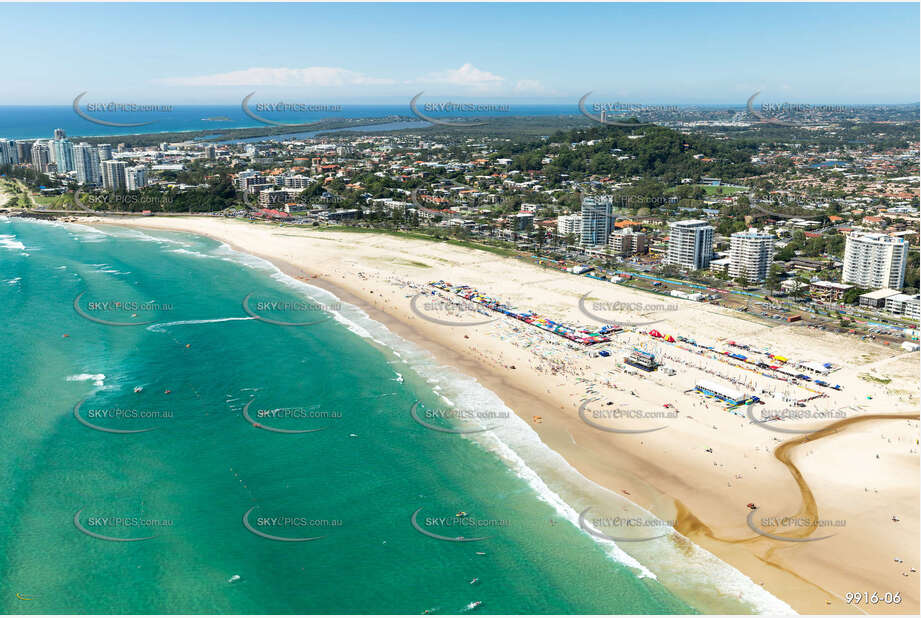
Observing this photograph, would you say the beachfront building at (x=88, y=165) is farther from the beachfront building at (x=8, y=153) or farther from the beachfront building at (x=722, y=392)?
the beachfront building at (x=722, y=392)

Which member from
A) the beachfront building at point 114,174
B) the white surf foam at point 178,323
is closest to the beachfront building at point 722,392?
the white surf foam at point 178,323

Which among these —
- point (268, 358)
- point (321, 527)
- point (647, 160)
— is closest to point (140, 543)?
point (321, 527)

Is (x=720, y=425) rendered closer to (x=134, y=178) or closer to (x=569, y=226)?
(x=569, y=226)

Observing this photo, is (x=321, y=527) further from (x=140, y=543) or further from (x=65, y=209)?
(x=65, y=209)

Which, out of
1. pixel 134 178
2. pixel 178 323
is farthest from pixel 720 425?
pixel 134 178

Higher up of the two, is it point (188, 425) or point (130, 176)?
point (130, 176)

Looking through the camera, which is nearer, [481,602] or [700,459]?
[481,602]

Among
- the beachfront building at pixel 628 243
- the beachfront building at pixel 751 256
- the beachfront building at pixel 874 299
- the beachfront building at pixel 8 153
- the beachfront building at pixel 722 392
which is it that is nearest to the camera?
the beachfront building at pixel 722 392
